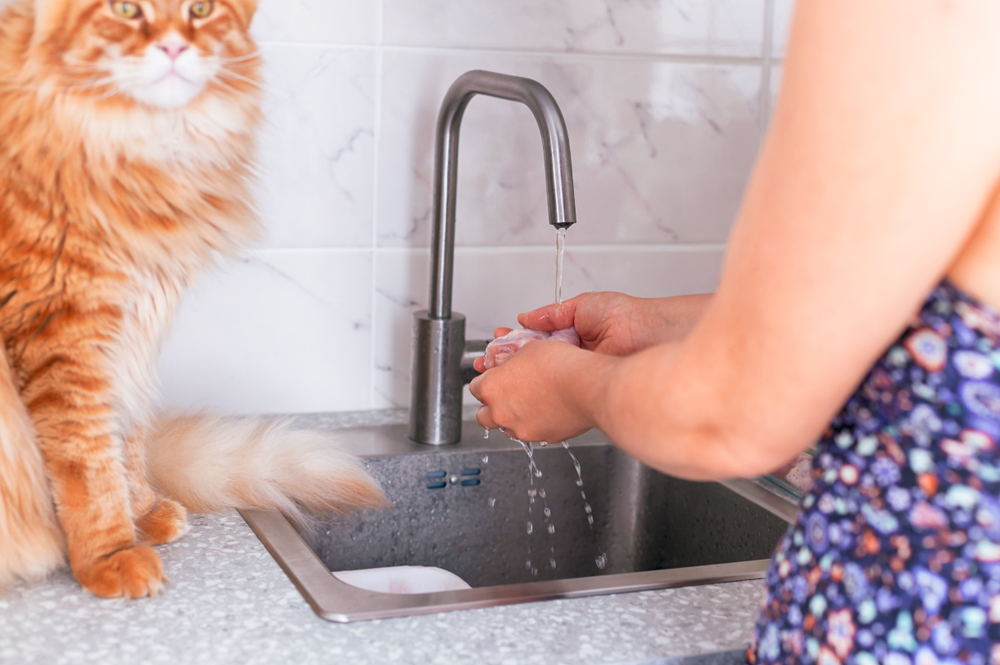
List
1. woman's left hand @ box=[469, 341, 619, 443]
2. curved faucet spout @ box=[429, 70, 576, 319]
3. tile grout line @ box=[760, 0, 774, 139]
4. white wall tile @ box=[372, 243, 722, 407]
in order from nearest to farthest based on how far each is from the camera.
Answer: woman's left hand @ box=[469, 341, 619, 443], curved faucet spout @ box=[429, 70, 576, 319], white wall tile @ box=[372, 243, 722, 407], tile grout line @ box=[760, 0, 774, 139]

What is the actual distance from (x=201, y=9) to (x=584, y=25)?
27.5 inches

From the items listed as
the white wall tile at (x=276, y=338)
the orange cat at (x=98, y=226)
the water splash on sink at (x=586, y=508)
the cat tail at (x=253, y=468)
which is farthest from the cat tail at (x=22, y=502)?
the water splash on sink at (x=586, y=508)

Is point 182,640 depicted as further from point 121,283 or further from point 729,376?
point 729,376

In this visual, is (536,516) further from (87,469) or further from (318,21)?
(318,21)

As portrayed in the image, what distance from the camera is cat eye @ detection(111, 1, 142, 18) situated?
0.69 meters

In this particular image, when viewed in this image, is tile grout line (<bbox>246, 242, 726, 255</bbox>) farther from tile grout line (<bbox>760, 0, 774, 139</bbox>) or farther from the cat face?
the cat face

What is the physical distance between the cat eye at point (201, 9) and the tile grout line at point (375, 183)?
1.58 ft

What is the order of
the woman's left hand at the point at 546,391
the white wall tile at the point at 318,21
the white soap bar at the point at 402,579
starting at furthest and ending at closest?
the white wall tile at the point at 318,21
the white soap bar at the point at 402,579
the woman's left hand at the point at 546,391

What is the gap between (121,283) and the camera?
0.76 m

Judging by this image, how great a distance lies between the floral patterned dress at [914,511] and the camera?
481mm

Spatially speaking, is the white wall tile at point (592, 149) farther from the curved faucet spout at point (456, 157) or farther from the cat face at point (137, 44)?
the cat face at point (137, 44)

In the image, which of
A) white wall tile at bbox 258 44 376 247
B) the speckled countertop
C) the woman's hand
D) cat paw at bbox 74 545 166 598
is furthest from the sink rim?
white wall tile at bbox 258 44 376 247

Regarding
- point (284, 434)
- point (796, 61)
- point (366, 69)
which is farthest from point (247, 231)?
point (796, 61)

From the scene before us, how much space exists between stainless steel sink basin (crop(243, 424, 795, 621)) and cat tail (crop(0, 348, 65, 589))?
0.34 m
